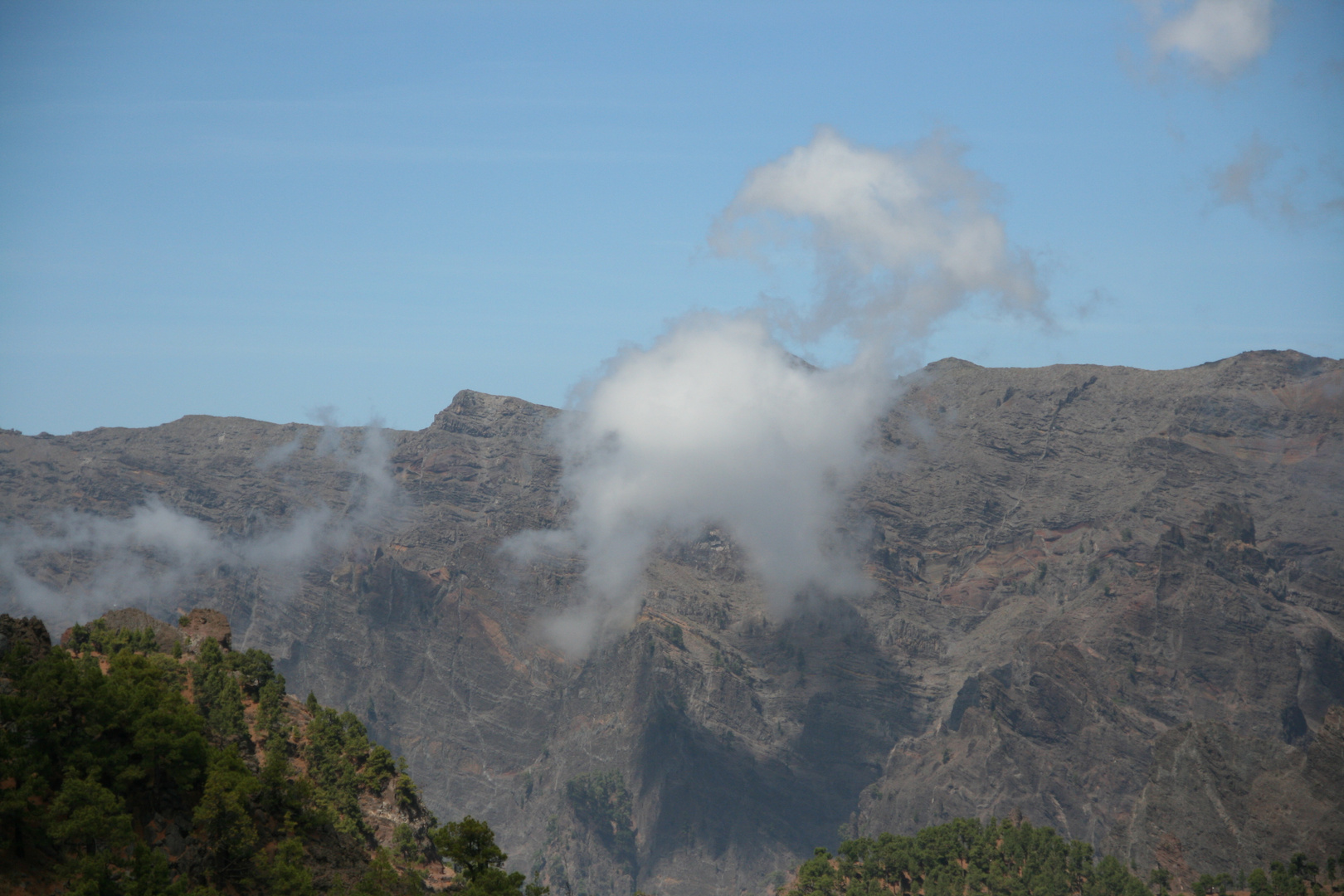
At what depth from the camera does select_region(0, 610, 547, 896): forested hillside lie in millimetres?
97000

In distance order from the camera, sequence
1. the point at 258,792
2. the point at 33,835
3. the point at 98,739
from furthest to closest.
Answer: the point at 258,792
the point at 98,739
the point at 33,835

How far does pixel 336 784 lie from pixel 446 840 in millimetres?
21514

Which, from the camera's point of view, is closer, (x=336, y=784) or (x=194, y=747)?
(x=194, y=747)

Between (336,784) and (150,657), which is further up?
(150,657)

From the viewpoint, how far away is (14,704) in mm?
102125

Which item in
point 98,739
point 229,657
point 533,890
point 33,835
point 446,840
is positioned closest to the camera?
point 33,835

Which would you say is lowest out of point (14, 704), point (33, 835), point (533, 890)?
point (533, 890)

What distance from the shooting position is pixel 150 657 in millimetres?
142125

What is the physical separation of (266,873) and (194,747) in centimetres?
1130

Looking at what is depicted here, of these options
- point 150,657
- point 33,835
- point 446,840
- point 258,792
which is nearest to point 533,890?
point 446,840

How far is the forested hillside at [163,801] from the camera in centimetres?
9700

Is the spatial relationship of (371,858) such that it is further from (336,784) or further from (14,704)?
(14,704)

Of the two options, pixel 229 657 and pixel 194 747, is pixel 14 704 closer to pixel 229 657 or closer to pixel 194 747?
pixel 194 747

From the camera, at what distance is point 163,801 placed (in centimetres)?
10812
